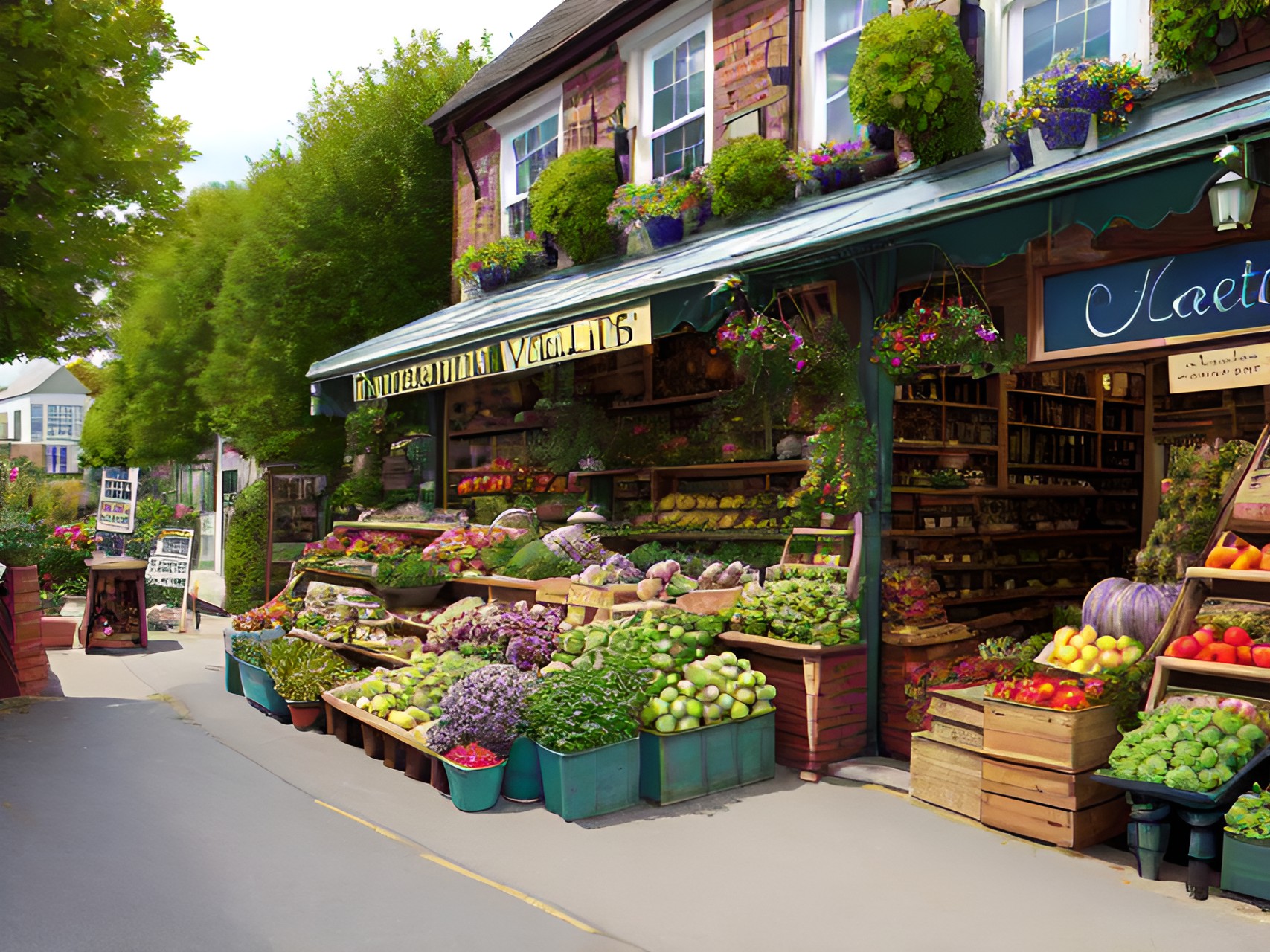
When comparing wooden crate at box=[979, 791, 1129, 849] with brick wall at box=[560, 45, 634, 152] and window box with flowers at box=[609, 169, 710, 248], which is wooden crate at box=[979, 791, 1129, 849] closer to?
window box with flowers at box=[609, 169, 710, 248]

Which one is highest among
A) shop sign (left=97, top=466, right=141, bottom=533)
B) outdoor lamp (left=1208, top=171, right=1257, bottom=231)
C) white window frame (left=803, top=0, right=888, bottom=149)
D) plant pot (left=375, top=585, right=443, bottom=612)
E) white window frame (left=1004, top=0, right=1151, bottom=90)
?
white window frame (left=803, top=0, right=888, bottom=149)

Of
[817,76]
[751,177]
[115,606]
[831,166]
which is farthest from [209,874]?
[115,606]

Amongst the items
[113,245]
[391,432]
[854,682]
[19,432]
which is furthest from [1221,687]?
[19,432]

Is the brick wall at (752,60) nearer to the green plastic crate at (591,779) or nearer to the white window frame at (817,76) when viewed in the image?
the white window frame at (817,76)

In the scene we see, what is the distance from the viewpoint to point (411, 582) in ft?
31.5

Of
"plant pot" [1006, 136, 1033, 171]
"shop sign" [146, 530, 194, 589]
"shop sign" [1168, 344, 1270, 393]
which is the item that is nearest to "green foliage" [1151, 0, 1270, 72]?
"plant pot" [1006, 136, 1033, 171]

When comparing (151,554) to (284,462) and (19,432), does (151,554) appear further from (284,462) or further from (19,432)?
(19,432)

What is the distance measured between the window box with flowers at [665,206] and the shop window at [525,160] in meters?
2.62

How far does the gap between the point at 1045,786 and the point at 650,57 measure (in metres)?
9.09

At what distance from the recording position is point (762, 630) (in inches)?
271

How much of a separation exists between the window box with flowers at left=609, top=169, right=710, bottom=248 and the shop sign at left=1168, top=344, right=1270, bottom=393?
5.39 meters

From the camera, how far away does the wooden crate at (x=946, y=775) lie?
18.5 feet

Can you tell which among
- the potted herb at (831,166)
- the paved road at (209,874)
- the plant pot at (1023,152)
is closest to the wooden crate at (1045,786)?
the paved road at (209,874)

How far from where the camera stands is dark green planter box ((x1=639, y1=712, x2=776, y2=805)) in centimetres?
611
